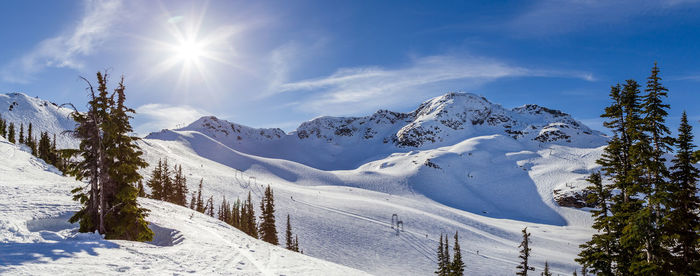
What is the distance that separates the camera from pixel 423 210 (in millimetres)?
103125

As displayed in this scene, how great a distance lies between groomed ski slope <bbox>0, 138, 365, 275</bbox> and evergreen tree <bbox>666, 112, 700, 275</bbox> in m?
16.3

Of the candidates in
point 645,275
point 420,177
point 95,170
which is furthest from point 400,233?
point 420,177

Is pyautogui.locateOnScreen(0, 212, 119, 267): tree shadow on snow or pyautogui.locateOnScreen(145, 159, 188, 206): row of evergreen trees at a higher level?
pyautogui.locateOnScreen(0, 212, 119, 267): tree shadow on snow

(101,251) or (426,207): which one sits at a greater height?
(101,251)

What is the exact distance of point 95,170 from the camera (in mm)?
18125

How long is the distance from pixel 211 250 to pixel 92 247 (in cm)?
518

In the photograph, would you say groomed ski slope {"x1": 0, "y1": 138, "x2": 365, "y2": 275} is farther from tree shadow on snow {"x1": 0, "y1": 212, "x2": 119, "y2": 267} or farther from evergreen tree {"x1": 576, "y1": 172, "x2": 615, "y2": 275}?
evergreen tree {"x1": 576, "y1": 172, "x2": 615, "y2": 275}

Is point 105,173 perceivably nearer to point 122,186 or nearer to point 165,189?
point 122,186

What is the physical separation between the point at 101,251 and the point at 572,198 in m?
161

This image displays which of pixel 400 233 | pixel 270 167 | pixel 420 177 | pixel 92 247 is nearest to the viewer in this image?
pixel 92 247

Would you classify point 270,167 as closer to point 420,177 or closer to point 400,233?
point 420,177

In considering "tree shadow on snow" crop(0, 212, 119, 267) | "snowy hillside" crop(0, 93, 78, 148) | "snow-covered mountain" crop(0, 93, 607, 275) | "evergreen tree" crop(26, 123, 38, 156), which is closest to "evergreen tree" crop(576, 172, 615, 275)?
"tree shadow on snow" crop(0, 212, 119, 267)

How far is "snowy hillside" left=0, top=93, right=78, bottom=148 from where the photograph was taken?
147m

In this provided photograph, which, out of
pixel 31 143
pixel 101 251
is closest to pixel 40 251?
pixel 101 251
